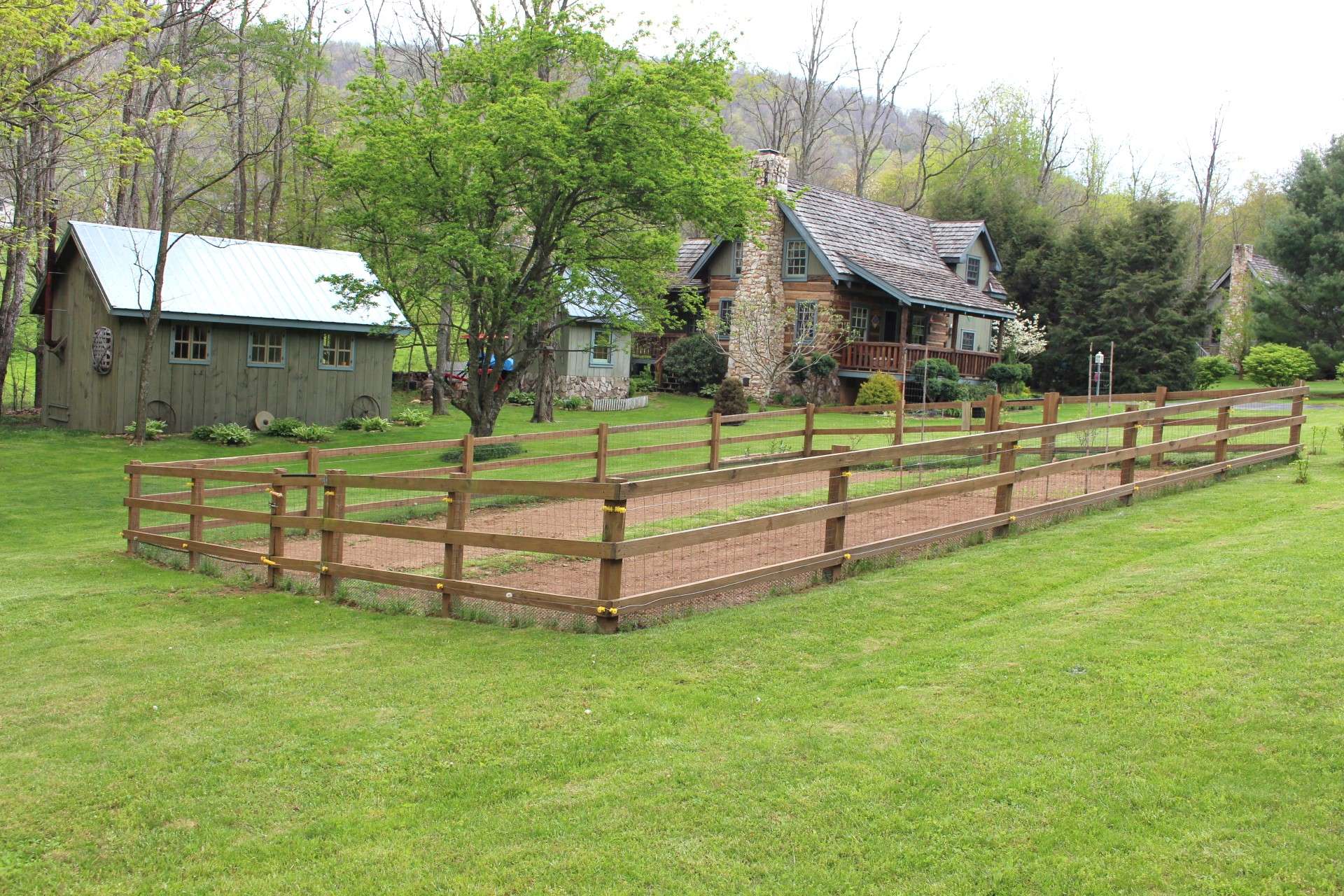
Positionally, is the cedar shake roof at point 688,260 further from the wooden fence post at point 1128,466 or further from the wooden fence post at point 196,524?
the wooden fence post at point 196,524

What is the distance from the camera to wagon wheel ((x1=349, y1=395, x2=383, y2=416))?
2944cm

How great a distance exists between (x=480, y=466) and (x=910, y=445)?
6.40m

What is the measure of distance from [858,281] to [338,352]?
16920 millimetres

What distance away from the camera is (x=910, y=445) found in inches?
400

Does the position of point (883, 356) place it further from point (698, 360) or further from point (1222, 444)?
point (1222, 444)

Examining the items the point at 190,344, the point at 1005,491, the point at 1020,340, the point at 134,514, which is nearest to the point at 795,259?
the point at 1020,340

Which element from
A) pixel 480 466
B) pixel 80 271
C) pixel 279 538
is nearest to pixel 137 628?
pixel 279 538

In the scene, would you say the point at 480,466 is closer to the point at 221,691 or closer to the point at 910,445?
the point at 910,445

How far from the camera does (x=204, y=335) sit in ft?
86.8

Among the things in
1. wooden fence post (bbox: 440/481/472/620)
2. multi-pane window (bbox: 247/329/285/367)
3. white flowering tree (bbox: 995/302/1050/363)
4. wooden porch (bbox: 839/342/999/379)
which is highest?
white flowering tree (bbox: 995/302/1050/363)

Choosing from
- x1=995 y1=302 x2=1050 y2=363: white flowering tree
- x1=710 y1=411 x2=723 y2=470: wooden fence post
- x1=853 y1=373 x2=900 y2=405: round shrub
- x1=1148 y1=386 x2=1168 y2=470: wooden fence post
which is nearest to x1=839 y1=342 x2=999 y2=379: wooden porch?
x1=853 y1=373 x2=900 y2=405: round shrub

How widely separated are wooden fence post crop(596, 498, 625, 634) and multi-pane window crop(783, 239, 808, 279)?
29.9 metres

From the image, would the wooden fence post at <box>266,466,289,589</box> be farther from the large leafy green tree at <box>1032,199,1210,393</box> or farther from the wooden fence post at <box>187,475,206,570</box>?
the large leafy green tree at <box>1032,199,1210,393</box>

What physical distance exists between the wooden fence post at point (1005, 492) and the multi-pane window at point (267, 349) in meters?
21.2
